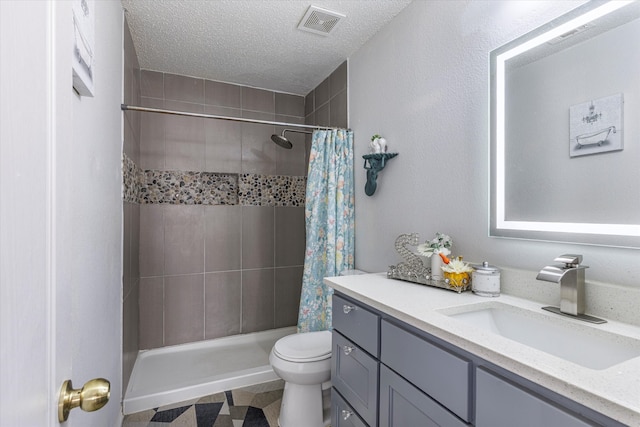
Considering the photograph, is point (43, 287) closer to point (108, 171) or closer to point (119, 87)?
point (108, 171)

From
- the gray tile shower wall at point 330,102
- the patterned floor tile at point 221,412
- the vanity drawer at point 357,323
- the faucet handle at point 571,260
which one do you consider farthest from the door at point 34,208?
the gray tile shower wall at point 330,102

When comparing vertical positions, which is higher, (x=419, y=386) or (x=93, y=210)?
(x=93, y=210)

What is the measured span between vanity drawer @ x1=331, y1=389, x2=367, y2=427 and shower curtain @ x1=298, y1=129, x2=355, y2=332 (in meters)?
0.78

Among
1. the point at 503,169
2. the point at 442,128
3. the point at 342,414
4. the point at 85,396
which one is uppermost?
the point at 442,128

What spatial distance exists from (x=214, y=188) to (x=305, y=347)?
1.69 meters

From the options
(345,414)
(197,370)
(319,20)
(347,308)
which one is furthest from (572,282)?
(197,370)

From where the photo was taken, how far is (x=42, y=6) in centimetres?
43

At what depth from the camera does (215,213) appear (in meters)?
2.93

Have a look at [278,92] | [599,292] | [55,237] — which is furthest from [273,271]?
[55,237]

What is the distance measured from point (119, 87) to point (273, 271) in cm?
197

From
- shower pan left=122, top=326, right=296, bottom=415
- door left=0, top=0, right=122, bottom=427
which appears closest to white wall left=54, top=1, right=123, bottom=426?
door left=0, top=0, right=122, bottom=427

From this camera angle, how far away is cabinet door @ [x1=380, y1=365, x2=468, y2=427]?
0.92 m

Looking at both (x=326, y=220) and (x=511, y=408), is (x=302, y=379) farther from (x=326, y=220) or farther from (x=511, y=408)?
(x=511, y=408)

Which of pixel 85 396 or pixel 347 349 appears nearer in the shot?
pixel 85 396
